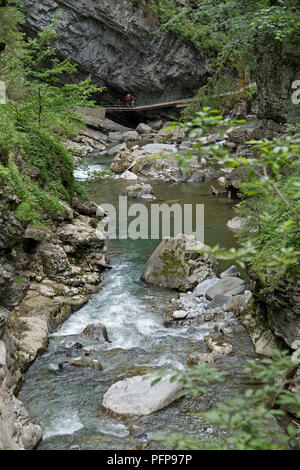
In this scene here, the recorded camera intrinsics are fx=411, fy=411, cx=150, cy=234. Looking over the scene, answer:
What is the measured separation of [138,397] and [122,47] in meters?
32.3

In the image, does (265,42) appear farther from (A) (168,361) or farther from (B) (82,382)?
(B) (82,382)

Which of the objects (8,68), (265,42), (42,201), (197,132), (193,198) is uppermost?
(265,42)

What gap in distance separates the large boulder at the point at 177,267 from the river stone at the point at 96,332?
273cm

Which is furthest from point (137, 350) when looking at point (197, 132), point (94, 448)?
point (197, 132)

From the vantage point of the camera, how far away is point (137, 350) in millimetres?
7652

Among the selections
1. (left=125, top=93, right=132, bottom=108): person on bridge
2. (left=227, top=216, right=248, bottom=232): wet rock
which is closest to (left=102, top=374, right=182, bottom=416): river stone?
(left=227, top=216, right=248, bottom=232): wet rock

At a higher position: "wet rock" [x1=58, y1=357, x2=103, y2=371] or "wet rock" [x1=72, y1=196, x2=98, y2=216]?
"wet rock" [x1=72, y1=196, x2=98, y2=216]

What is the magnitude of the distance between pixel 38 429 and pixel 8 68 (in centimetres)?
969

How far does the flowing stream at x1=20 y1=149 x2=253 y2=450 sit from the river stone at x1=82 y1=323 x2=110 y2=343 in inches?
6.1

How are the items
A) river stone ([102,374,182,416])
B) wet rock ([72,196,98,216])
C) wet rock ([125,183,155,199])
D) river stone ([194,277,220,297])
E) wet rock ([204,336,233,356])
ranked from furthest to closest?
1. wet rock ([125,183,155,199])
2. wet rock ([72,196,98,216])
3. river stone ([194,277,220,297])
4. wet rock ([204,336,233,356])
5. river stone ([102,374,182,416])

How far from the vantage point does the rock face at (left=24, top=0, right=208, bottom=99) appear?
3020cm

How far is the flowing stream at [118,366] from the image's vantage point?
5.52 metres
